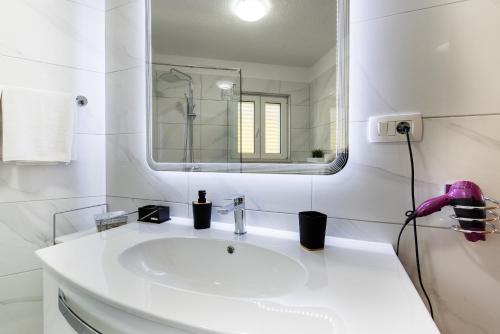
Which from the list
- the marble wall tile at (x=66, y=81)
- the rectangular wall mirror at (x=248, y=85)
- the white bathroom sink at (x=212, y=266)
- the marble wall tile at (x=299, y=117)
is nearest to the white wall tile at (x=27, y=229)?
the marble wall tile at (x=66, y=81)

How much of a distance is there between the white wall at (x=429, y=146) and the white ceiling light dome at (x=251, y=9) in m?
0.34

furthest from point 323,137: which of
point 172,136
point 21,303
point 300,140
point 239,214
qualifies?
point 21,303

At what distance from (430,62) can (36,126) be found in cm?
152

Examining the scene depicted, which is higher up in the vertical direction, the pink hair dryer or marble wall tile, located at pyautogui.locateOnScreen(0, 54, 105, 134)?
marble wall tile, located at pyautogui.locateOnScreen(0, 54, 105, 134)

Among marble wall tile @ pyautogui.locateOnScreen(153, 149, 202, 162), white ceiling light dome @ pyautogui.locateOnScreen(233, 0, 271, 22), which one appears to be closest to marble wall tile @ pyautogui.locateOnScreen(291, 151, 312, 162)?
marble wall tile @ pyautogui.locateOnScreen(153, 149, 202, 162)

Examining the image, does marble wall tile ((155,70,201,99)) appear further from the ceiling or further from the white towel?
the white towel

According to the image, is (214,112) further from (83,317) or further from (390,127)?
(83,317)

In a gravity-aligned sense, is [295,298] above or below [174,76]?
below

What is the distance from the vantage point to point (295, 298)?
1.66ft

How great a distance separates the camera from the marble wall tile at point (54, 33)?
1.07 m

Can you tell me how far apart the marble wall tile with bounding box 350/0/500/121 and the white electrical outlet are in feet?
0.07

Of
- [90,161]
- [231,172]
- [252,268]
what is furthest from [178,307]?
[90,161]

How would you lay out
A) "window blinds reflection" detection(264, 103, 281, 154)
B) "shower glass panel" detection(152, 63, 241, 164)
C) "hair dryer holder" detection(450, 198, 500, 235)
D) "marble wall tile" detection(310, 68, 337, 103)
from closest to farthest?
"hair dryer holder" detection(450, 198, 500, 235) < "marble wall tile" detection(310, 68, 337, 103) < "window blinds reflection" detection(264, 103, 281, 154) < "shower glass panel" detection(152, 63, 241, 164)

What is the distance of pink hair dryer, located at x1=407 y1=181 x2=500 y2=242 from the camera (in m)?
0.66
